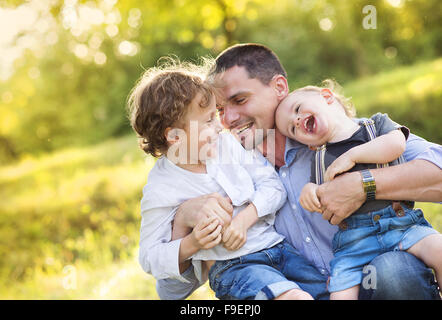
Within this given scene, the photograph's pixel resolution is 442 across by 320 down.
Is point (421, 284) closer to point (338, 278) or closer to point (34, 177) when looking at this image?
point (338, 278)

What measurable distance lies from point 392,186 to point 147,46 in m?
12.1

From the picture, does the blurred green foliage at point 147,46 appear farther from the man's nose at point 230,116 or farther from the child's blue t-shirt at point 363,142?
the child's blue t-shirt at point 363,142

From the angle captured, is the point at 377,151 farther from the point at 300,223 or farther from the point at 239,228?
the point at 239,228

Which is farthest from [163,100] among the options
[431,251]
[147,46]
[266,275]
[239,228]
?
[147,46]

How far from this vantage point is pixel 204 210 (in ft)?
5.99

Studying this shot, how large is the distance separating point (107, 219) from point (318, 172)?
5.27 metres

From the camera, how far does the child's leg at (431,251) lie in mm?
1566

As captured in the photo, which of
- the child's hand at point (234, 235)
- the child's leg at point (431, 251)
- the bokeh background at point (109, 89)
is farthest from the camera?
the bokeh background at point (109, 89)

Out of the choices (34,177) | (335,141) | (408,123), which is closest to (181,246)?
(335,141)

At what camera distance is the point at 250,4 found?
7.22 m

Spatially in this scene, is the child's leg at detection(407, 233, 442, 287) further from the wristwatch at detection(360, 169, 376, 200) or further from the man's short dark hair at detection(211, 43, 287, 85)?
the man's short dark hair at detection(211, 43, 287, 85)

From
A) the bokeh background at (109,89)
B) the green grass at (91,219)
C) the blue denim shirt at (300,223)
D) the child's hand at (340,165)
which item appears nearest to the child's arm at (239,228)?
the blue denim shirt at (300,223)

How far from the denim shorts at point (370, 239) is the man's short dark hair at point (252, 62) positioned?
2.99 ft

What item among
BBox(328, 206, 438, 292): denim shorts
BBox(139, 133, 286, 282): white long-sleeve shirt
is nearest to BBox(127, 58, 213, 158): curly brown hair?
BBox(139, 133, 286, 282): white long-sleeve shirt
